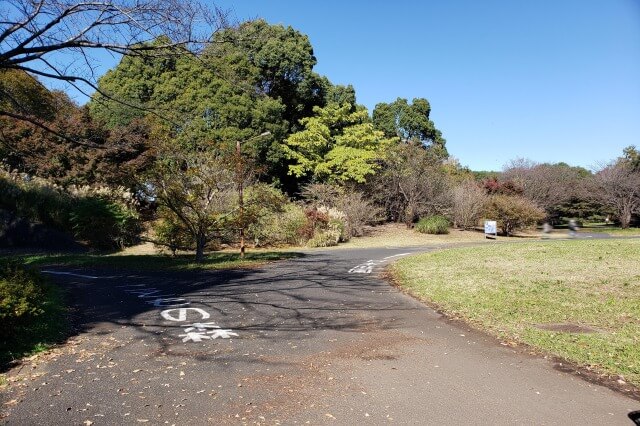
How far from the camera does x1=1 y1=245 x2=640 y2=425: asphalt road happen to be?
388 cm

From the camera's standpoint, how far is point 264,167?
712 inches

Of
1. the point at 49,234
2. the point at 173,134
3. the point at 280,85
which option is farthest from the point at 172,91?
the point at 173,134

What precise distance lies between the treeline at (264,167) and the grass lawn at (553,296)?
7.63 meters

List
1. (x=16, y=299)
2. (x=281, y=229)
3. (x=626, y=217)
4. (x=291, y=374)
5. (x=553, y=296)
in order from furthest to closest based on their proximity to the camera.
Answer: (x=626, y=217)
(x=281, y=229)
(x=553, y=296)
(x=16, y=299)
(x=291, y=374)

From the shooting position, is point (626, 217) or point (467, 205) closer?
point (467, 205)

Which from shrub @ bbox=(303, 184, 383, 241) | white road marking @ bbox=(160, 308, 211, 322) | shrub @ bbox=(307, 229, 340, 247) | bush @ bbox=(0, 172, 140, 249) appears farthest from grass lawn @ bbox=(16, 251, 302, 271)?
shrub @ bbox=(303, 184, 383, 241)

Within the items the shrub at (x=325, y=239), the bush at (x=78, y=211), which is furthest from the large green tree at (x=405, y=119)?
the bush at (x=78, y=211)

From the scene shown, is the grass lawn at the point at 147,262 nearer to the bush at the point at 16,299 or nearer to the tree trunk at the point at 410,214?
the bush at the point at 16,299

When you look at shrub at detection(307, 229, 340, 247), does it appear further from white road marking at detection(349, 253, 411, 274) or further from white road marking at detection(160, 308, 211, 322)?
white road marking at detection(160, 308, 211, 322)

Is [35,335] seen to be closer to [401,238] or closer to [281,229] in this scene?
[281,229]

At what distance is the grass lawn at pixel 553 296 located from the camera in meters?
5.68

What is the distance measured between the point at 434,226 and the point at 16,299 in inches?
1021

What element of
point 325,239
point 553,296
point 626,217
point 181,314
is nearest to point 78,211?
point 325,239

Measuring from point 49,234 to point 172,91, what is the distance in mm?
12929
